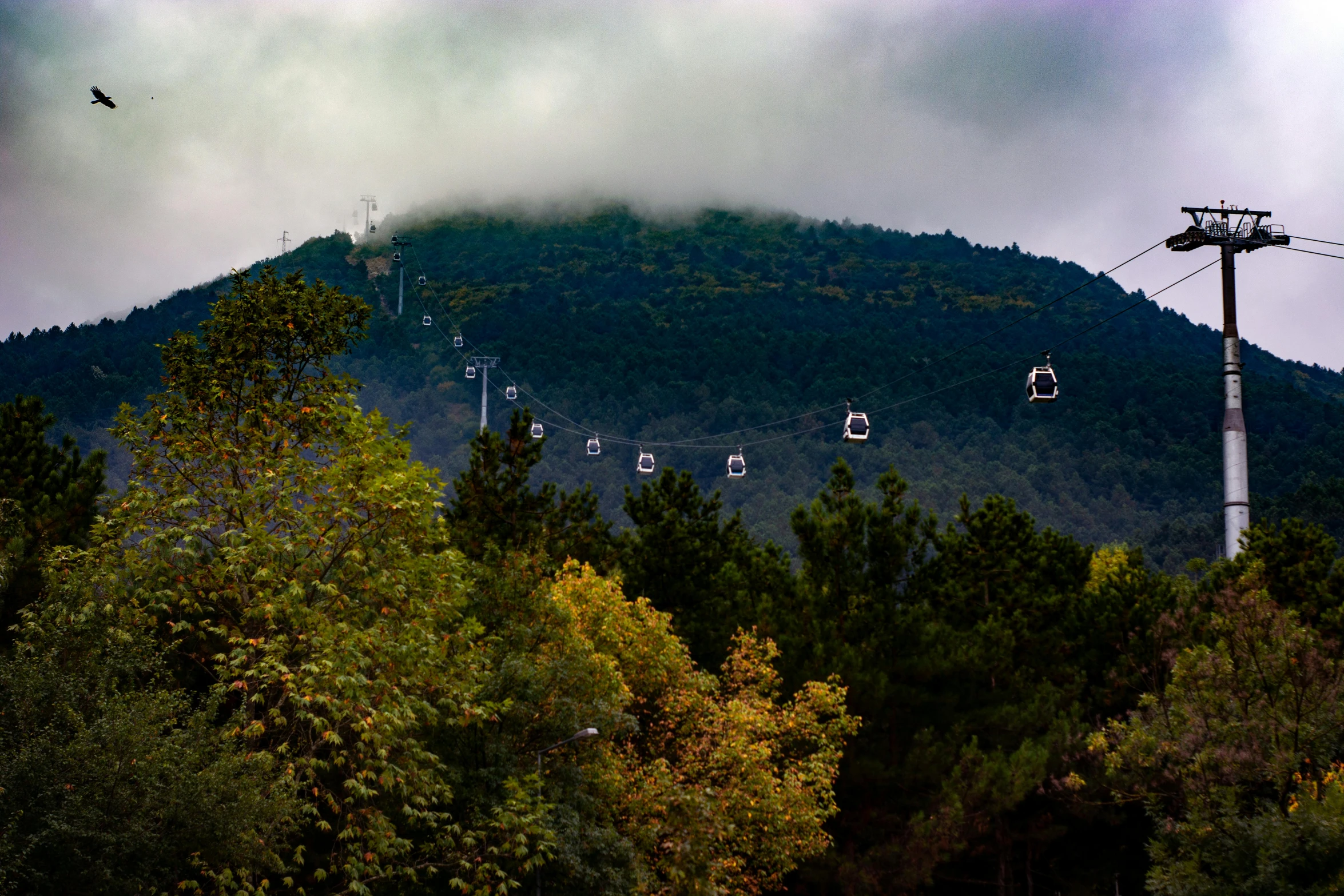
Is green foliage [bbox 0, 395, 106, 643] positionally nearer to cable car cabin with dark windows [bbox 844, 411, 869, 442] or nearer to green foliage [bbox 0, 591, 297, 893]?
green foliage [bbox 0, 591, 297, 893]

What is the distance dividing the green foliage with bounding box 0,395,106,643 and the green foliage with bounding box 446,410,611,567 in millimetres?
12009

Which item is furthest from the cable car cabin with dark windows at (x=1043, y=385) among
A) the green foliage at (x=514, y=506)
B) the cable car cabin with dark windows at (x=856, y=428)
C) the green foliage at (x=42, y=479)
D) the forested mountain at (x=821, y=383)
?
the forested mountain at (x=821, y=383)

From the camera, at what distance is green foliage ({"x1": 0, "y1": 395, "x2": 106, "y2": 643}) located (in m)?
31.2

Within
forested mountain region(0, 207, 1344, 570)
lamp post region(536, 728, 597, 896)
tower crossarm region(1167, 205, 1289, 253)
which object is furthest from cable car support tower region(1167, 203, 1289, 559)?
forested mountain region(0, 207, 1344, 570)

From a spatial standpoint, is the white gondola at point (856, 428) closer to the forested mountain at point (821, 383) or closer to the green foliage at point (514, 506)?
the green foliage at point (514, 506)

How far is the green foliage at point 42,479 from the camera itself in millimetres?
31188

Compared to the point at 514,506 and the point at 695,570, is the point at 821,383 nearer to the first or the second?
the point at 695,570

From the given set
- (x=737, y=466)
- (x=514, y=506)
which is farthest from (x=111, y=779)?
(x=737, y=466)

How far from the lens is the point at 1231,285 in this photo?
47.9 m

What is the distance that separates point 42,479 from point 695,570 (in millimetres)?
20986

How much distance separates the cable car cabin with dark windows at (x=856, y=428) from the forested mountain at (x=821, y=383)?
57.2 meters

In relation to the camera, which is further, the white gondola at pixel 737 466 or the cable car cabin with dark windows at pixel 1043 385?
the white gondola at pixel 737 466

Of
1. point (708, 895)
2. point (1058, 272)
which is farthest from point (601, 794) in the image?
point (1058, 272)

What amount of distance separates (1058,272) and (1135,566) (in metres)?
144
